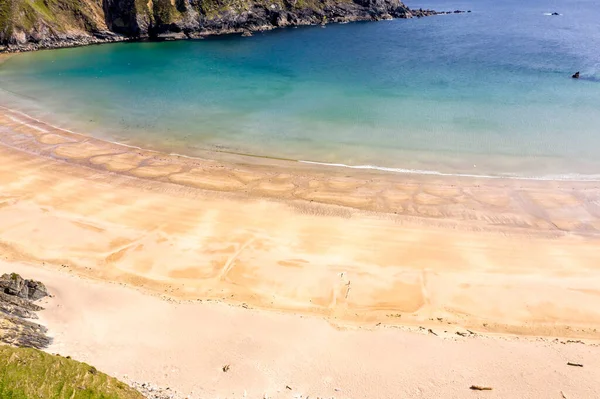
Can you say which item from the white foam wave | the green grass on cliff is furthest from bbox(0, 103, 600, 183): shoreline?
the green grass on cliff

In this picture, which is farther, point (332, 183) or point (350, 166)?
point (350, 166)

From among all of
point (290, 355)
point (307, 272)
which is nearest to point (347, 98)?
point (307, 272)

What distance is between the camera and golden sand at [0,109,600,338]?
1936cm

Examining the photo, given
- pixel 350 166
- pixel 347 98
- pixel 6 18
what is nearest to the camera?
pixel 350 166

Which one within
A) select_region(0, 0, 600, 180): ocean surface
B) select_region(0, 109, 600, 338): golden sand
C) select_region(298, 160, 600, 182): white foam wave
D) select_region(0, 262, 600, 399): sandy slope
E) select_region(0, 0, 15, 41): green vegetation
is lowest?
select_region(0, 262, 600, 399): sandy slope

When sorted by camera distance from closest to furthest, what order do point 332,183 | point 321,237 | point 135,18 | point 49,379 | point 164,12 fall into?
point 49,379, point 321,237, point 332,183, point 135,18, point 164,12

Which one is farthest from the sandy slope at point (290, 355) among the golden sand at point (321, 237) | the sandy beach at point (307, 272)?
the golden sand at point (321, 237)

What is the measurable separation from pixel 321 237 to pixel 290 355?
372 inches

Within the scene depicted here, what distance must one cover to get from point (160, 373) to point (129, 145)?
90.8 ft

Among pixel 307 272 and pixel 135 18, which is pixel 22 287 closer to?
pixel 307 272

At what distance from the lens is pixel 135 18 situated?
283 feet

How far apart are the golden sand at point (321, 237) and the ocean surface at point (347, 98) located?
4015mm

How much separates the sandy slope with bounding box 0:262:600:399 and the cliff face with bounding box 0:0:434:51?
261 ft

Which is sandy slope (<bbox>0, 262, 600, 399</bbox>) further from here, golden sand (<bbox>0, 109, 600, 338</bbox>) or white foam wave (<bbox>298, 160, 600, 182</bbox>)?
white foam wave (<bbox>298, 160, 600, 182</bbox>)
